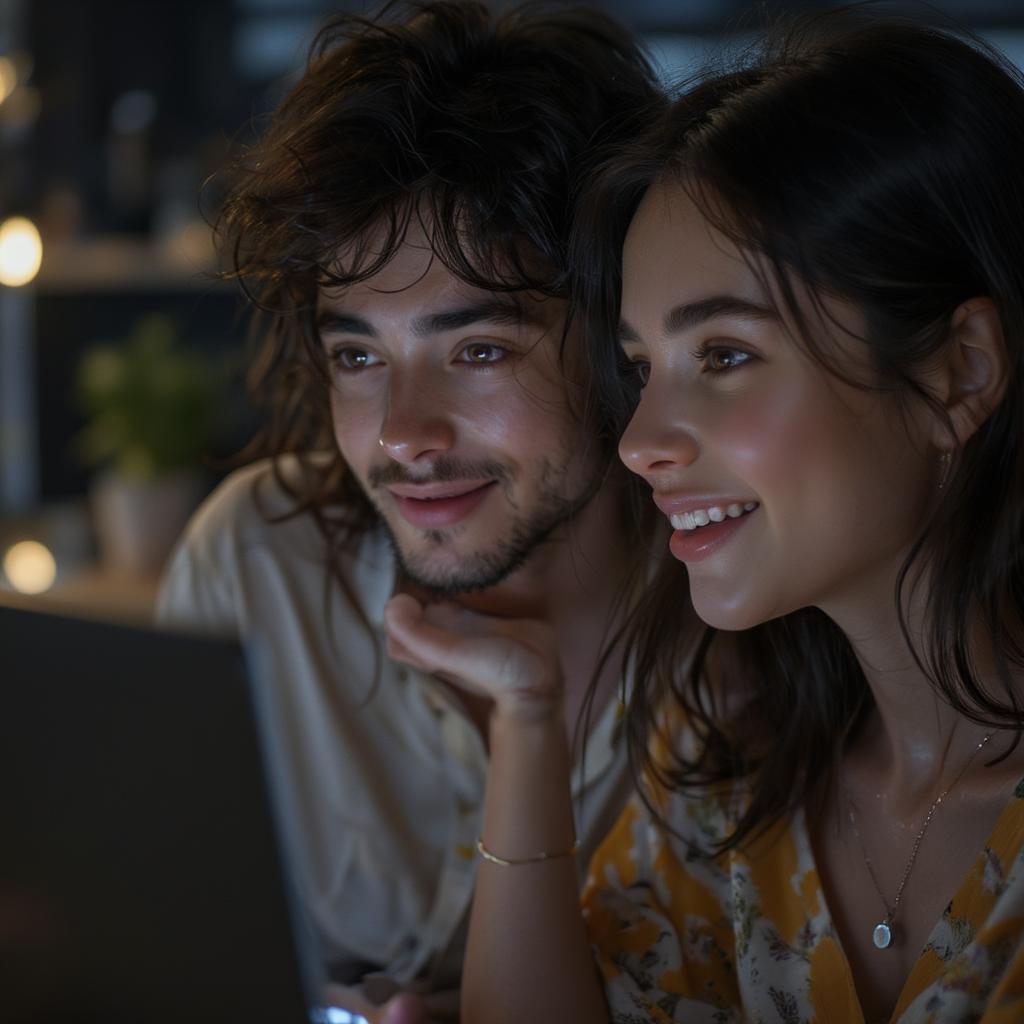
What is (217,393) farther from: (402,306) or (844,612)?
(844,612)

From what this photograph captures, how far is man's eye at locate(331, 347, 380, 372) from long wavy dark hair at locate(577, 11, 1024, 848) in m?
0.34

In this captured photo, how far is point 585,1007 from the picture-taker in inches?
44.9

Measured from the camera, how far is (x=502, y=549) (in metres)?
1.43

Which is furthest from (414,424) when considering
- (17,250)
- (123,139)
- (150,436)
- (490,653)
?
(123,139)

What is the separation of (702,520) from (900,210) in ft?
0.88

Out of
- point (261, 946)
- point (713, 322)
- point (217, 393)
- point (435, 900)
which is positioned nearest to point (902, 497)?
point (713, 322)

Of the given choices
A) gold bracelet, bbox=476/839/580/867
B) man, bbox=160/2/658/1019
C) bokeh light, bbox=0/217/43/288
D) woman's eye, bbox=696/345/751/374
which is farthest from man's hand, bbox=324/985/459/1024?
bokeh light, bbox=0/217/43/288

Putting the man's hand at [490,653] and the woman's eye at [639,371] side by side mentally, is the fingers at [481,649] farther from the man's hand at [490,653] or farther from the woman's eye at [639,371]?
the woman's eye at [639,371]

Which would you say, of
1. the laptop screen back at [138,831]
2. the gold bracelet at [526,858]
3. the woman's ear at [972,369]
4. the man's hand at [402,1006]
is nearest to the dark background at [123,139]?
the man's hand at [402,1006]

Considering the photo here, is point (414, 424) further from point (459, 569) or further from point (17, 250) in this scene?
point (17, 250)

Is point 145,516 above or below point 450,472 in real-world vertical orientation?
above

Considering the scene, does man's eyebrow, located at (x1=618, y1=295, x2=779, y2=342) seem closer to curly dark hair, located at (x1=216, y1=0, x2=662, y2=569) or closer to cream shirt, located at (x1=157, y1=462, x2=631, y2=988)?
curly dark hair, located at (x1=216, y1=0, x2=662, y2=569)

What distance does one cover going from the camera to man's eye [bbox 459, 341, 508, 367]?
1.35 metres

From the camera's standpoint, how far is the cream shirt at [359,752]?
1459 millimetres
